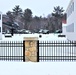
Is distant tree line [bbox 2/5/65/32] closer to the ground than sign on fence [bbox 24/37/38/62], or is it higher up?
higher up

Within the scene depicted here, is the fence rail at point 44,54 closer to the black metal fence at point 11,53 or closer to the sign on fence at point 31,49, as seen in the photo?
the black metal fence at point 11,53

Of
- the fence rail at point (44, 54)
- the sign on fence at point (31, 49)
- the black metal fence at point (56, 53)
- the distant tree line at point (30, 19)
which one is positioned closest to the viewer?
the sign on fence at point (31, 49)

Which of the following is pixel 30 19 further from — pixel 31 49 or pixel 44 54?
pixel 31 49

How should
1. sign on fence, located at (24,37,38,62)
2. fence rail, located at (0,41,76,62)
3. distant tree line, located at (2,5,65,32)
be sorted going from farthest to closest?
distant tree line, located at (2,5,65,32) < fence rail, located at (0,41,76,62) < sign on fence, located at (24,37,38,62)

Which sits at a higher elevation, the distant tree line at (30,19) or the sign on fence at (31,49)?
the distant tree line at (30,19)

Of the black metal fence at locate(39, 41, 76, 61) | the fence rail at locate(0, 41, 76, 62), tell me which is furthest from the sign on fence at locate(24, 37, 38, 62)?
the black metal fence at locate(39, 41, 76, 61)

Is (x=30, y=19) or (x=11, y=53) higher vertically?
(x=30, y=19)

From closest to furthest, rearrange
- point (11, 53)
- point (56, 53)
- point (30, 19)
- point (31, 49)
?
point (31, 49) → point (56, 53) → point (11, 53) → point (30, 19)

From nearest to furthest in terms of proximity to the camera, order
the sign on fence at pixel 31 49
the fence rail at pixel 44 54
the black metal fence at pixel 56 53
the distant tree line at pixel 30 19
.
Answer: the sign on fence at pixel 31 49 < the fence rail at pixel 44 54 < the black metal fence at pixel 56 53 < the distant tree line at pixel 30 19

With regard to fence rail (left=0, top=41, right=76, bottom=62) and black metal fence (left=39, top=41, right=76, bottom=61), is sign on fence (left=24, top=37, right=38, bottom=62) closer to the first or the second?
fence rail (left=0, top=41, right=76, bottom=62)

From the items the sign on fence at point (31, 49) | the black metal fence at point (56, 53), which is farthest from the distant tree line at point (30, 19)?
the sign on fence at point (31, 49)

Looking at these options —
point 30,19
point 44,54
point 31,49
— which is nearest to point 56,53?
point 44,54
